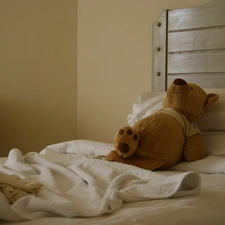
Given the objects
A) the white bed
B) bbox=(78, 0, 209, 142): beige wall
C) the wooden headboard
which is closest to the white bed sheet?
the white bed

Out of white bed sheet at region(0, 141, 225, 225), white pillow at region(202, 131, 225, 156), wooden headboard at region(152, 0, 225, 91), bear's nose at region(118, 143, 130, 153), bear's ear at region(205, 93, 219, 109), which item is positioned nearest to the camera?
white bed sheet at region(0, 141, 225, 225)

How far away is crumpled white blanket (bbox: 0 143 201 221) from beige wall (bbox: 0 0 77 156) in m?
1.44

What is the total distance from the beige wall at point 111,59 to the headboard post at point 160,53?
8cm

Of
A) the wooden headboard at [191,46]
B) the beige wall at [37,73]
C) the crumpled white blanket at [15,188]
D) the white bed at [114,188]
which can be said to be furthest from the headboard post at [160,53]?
the crumpled white blanket at [15,188]

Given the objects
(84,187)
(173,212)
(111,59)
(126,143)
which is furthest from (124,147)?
(111,59)

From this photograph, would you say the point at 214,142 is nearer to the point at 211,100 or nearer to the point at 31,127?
the point at 211,100

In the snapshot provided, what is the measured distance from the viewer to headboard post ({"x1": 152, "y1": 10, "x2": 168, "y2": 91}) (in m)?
2.87

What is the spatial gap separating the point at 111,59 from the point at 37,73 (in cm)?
54

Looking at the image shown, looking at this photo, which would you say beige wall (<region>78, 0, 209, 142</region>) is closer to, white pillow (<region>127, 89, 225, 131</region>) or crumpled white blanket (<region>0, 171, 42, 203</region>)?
white pillow (<region>127, 89, 225, 131</region>)

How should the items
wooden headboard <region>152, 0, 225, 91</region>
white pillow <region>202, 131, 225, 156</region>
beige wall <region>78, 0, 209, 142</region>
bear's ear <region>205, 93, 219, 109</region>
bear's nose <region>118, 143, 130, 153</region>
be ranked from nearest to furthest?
bear's nose <region>118, 143, 130, 153</region> < white pillow <region>202, 131, 225, 156</region> < bear's ear <region>205, 93, 219, 109</region> < wooden headboard <region>152, 0, 225, 91</region> < beige wall <region>78, 0, 209, 142</region>

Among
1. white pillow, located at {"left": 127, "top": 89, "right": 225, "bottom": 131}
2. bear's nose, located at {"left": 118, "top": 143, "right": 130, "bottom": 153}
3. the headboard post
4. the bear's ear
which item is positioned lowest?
bear's nose, located at {"left": 118, "top": 143, "right": 130, "bottom": 153}

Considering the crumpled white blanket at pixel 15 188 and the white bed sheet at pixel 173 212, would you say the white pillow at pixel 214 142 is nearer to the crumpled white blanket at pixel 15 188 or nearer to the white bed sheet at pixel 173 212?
the white bed sheet at pixel 173 212

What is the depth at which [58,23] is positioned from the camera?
3.37 metres

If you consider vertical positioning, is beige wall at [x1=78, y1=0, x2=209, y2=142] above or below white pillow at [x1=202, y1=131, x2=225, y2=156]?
above
